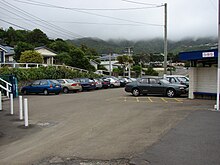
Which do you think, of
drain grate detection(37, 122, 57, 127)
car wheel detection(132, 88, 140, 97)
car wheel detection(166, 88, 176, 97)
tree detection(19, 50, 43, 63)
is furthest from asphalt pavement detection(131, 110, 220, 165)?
tree detection(19, 50, 43, 63)

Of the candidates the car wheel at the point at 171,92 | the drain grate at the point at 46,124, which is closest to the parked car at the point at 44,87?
the car wheel at the point at 171,92

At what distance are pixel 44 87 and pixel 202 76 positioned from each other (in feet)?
42.6

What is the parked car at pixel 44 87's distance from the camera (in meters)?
24.9

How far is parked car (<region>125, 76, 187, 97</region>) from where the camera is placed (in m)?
20.2

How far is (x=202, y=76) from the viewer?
19250 millimetres

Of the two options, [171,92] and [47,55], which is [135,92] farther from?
[47,55]

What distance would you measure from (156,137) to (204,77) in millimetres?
12370

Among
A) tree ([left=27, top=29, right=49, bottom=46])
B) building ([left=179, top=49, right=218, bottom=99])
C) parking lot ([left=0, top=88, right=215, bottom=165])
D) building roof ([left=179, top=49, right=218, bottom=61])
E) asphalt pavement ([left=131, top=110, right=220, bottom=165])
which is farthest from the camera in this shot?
tree ([left=27, top=29, right=49, bottom=46])

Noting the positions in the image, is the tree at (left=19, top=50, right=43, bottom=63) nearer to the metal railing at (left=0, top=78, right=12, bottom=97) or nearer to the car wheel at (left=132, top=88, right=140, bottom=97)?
the metal railing at (left=0, top=78, right=12, bottom=97)

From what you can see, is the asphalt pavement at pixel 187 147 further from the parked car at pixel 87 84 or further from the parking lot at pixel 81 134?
the parked car at pixel 87 84

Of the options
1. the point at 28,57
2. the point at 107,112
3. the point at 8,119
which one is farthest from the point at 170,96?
the point at 28,57

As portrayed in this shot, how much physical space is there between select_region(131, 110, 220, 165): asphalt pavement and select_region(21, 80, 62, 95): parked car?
1686 cm

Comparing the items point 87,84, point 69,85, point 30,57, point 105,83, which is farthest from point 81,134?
point 30,57

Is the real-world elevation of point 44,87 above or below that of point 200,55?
below
